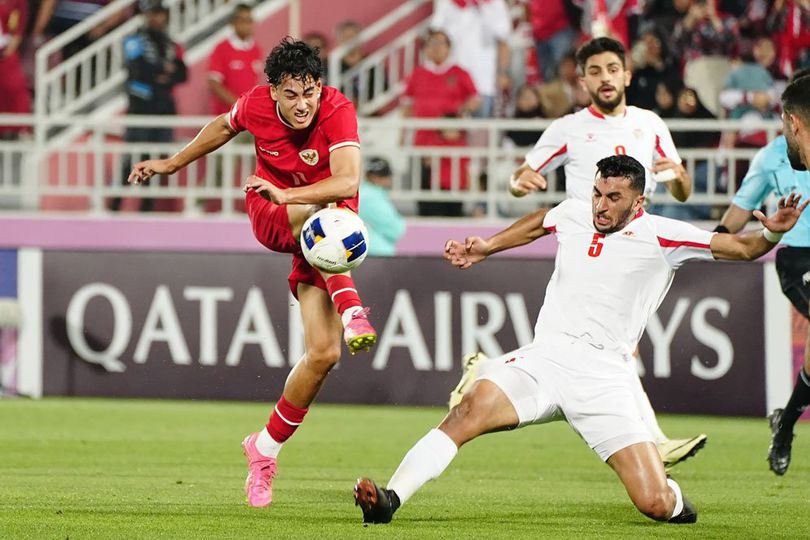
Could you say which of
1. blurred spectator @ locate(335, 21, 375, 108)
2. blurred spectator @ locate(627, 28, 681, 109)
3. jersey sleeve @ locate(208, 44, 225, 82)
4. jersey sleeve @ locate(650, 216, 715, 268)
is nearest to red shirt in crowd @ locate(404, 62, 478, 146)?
blurred spectator @ locate(335, 21, 375, 108)

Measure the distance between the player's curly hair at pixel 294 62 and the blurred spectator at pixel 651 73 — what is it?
8114 millimetres

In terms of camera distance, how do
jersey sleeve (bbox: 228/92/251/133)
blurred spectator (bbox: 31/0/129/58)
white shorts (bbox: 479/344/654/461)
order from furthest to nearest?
blurred spectator (bbox: 31/0/129/58)
jersey sleeve (bbox: 228/92/251/133)
white shorts (bbox: 479/344/654/461)

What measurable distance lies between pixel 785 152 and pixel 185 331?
593cm

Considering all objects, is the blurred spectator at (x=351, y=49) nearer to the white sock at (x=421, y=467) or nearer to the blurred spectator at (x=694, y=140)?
the blurred spectator at (x=694, y=140)

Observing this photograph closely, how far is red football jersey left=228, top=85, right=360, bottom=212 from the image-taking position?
804cm

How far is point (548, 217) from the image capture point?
7.97 metres

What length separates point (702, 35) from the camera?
16344mm

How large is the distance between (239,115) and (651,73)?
8.08 m

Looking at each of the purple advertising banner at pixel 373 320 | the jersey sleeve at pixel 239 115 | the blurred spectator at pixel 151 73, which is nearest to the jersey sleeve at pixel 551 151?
the jersey sleeve at pixel 239 115

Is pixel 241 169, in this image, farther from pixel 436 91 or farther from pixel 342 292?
pixel 342 292

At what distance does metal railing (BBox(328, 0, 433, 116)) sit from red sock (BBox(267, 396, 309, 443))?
9.37m

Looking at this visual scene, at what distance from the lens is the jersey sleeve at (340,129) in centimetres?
795

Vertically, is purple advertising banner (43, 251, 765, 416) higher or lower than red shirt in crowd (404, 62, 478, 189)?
lower

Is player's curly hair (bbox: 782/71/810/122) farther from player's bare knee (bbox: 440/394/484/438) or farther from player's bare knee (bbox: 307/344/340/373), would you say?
player's bare knee (bbox: 307/344/340/373)
